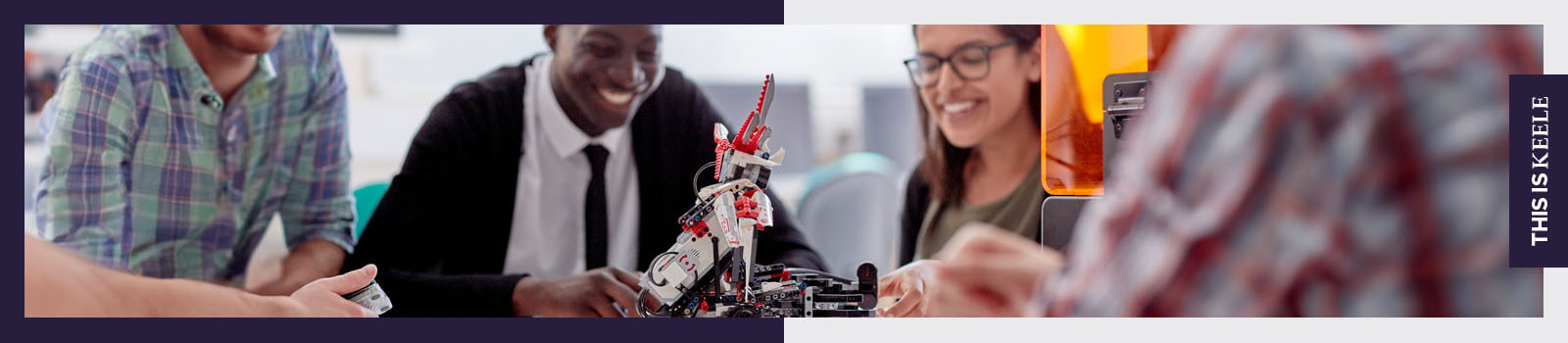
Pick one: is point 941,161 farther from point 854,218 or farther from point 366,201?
point 366,201

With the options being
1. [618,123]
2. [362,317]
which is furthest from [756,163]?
[362,317]

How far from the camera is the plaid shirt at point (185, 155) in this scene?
267cm

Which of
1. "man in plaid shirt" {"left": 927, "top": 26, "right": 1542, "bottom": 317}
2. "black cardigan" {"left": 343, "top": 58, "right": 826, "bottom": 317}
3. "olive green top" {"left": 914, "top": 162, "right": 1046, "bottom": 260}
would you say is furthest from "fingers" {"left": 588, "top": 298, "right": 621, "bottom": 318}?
"man in plaid shirt" {"left": 927, "top": 26, "right": 1542, "bottom": 317}

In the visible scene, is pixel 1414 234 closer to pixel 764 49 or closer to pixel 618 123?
pixel 764 49

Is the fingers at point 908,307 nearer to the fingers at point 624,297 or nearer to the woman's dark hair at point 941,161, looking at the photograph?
the woman's dark hair at point 941,161

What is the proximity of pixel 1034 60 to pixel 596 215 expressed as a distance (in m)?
1.12

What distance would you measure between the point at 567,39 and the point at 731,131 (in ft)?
1.48

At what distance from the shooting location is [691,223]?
8.66ft

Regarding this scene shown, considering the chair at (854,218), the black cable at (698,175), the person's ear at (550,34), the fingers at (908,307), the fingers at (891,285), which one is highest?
the person's ear at (550,34)

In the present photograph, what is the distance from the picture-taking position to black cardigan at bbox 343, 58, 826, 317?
109 inches

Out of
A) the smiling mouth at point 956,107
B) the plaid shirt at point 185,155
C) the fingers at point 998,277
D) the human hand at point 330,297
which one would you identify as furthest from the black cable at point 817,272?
the plaid shirt at point 185,155

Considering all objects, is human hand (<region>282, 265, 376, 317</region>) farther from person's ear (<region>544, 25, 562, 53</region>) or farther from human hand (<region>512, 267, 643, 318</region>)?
person's ear (<region>544, 25, 562, 53</region>)

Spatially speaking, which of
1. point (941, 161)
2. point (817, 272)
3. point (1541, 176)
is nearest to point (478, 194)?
point (817, 272)

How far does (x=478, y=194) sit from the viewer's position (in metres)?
2.79
